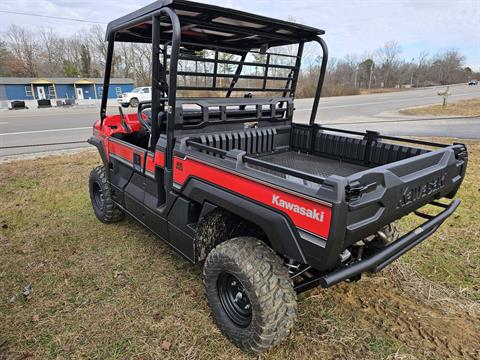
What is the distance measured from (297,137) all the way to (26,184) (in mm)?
4821

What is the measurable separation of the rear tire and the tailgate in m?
3.10

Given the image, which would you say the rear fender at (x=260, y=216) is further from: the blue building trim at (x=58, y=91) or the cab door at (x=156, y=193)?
the blue building trim at (x=58, y=91)

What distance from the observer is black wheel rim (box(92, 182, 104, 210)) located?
430cm

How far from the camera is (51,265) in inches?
131

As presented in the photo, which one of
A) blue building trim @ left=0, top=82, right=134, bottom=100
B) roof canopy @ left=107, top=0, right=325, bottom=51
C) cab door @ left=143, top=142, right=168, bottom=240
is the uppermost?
roof canopy @ left=107, top=0, right=325, bottom=51

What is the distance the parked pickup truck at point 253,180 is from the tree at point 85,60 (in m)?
56.0

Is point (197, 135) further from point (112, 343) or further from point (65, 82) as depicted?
point (65, 82)

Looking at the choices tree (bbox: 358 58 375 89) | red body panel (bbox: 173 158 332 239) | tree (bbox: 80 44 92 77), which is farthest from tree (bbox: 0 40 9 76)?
tree (bbox: 358 58 375 89)

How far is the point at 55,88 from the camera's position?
33.8m

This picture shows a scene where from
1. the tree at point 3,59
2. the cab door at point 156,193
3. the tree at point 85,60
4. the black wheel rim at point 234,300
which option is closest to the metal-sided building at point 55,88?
the tree at point 85,60

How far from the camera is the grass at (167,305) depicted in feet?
7.64

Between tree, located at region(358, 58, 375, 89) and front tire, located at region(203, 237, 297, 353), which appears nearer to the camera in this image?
front tire, located at region(203, 237, 297, 353)

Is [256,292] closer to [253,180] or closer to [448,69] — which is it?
[253,180]

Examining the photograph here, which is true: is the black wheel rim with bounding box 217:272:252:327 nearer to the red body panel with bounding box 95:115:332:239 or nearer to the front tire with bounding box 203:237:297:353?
the front tire with bounding box 203:237:297:353
